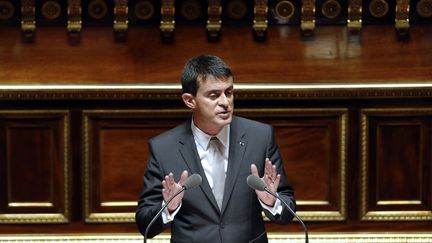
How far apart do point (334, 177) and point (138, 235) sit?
1.16m

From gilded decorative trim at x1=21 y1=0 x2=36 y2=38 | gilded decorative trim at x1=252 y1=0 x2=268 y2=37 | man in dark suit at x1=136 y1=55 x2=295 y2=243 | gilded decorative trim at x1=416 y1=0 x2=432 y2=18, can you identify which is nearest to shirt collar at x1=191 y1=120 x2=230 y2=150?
man in dark suit at x1=136 y1=55 x2=295 y2=243

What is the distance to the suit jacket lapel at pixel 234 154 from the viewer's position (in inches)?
139

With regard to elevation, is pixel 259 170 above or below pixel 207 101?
below

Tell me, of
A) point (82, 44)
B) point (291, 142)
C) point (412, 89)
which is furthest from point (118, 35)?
point (412, 89)

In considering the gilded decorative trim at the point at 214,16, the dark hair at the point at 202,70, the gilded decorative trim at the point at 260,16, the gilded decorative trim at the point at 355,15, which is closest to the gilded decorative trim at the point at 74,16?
the gilded decorative trim at the point at 214,16

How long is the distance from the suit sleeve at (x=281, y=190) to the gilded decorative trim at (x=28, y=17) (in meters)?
1.96

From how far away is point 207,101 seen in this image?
3.57 m

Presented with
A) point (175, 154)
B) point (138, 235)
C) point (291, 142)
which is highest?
point (175, 154)

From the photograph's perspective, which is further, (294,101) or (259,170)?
(294,101)

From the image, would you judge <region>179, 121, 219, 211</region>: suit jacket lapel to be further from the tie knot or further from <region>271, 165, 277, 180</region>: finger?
<region>271, 165, 277, 180</region>: finger

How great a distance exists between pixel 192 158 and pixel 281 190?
369mm

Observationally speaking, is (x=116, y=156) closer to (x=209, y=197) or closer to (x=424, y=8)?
(x=209, y=197)

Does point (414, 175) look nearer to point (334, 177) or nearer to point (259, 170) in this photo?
point (334, 177)

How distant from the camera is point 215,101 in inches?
140
